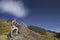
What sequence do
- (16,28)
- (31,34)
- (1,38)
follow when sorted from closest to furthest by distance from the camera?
(16,28)
(31,34)
(1,38)

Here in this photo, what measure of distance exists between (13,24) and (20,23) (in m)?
2.42

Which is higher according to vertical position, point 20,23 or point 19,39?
point 20,23

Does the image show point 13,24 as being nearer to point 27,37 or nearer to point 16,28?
point 16,28

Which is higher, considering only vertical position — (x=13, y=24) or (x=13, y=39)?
(x=13, y=24)

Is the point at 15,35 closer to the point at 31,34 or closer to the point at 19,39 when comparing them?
the point at 19,39

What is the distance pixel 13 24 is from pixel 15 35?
178 centimetres

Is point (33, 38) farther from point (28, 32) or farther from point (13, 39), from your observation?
point (13, 39)

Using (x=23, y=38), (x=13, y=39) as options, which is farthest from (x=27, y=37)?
(x=13, y=39)

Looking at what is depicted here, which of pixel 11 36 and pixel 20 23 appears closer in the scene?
pixel 11 36

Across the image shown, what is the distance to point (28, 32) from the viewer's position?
2802 cm

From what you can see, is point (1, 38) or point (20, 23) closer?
point (20, 23)

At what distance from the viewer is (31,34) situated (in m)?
27.9

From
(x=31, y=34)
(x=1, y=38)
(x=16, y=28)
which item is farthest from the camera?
(x=1, y=38)

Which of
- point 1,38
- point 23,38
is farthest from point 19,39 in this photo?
point 1,38
